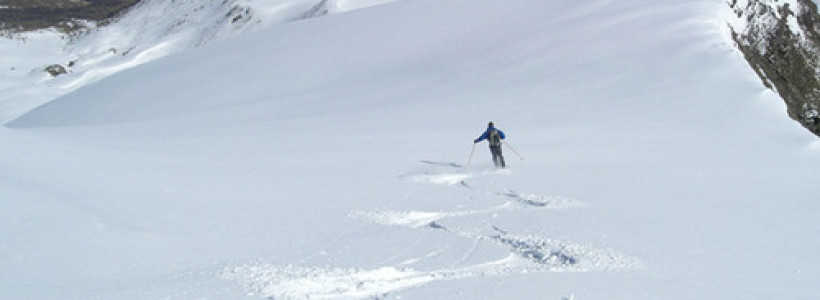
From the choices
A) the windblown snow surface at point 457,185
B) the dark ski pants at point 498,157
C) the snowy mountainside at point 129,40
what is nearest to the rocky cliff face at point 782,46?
the windblown snow surface at point 457,185

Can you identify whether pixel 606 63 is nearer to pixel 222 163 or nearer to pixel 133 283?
pixel 222 163

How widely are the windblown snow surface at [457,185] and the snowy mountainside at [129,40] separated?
2747cm

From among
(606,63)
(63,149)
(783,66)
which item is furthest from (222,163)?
(783,66)

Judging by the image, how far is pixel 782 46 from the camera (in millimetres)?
25406

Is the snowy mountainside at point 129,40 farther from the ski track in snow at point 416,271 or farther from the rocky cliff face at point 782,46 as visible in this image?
the ski track in snow at point 416,271

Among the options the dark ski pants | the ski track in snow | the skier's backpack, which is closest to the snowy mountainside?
the skier's backpack

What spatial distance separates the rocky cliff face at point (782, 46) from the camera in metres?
22.5

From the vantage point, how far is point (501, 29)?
27.2m

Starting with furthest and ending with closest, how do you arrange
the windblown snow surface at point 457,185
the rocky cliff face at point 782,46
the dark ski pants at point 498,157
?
the rocky cliff face at point 782,46, the dark ski pants at point 498,157, the windblown snow surface at point 457,185

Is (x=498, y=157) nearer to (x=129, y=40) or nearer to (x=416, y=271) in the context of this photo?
(x=416, y=271)

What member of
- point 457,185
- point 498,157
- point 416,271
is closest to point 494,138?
point 498,157

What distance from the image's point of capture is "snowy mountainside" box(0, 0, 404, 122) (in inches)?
2003

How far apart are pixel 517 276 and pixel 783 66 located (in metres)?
23.2

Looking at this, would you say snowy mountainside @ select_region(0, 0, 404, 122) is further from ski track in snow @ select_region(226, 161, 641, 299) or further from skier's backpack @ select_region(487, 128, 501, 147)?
ski track in snow @ select_region(226, 161, 641, 299)
